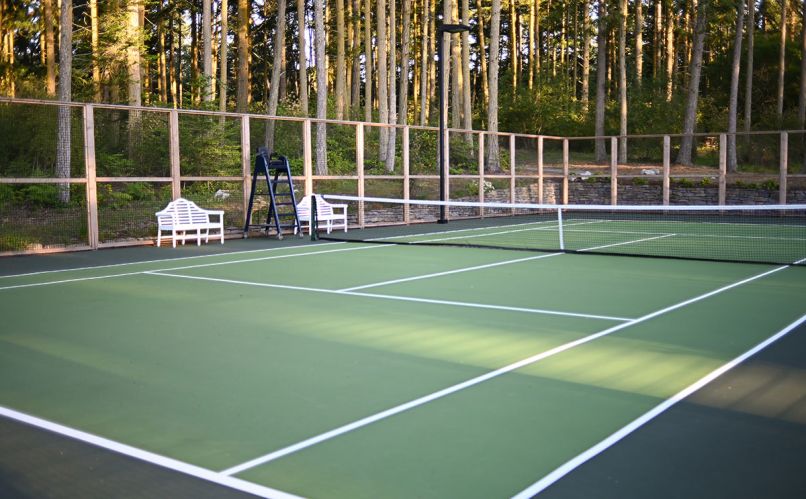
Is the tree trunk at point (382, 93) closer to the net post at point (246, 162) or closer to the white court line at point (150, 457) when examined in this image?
the net post at point (246, 162)

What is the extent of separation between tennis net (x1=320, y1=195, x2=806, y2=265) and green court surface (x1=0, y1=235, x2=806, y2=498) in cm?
413

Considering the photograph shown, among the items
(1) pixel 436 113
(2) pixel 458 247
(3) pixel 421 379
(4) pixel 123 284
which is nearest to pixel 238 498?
(3) pixel 421 379

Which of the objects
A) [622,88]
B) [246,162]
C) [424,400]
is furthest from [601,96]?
[424,400]

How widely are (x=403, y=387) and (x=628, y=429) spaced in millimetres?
1481

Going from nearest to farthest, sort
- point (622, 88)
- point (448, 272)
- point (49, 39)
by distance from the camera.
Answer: point (448, 272), point (49, 39), point (622, 88)

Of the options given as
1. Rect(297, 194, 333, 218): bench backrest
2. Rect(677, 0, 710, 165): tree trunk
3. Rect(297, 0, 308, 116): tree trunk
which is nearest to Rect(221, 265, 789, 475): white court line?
Rect(297, 194, 333, 218): bench backrest

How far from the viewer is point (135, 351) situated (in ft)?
20.9

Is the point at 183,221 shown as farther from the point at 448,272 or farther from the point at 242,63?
the point at 242,63

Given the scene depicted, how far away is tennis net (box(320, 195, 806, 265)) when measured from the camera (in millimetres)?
14055

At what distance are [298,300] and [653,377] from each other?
4.34m

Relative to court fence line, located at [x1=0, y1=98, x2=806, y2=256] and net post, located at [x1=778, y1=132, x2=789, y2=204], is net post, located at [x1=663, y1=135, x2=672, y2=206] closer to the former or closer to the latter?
court fence line, located at [x1=0, y1=98, x2=806, y2=256]

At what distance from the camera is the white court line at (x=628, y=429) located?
364cm

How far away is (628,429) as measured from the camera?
172 inches

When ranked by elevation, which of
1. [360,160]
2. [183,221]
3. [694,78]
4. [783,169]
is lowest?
[183,221]
